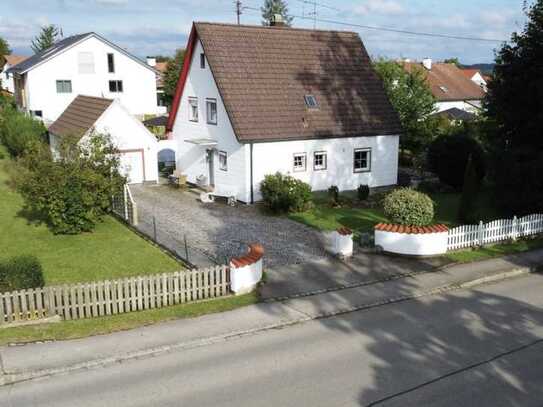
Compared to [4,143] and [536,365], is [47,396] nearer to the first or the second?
[536,365]

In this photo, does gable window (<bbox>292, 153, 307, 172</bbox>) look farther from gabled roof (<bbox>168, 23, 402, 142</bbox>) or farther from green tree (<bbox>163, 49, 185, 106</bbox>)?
green tree (<bbox>163, 49, 185, 106</bbox>)

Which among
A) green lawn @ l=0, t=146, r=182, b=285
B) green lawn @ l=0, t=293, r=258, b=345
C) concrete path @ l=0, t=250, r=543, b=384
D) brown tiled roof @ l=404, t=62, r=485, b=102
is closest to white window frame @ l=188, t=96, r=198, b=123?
green lawn @ l=0, t=146, r=182, b=285

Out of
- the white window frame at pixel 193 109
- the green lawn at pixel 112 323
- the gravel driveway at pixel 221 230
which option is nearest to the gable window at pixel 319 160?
the gravel driveway at pixel 221 230

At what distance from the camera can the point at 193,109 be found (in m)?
30.9

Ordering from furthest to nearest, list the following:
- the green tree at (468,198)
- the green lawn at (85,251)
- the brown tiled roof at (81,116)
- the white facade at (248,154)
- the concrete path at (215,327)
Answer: the brown tiled roof at (81,116)
the white facade at (248,154)
the green tree at (468,198)
the green lawn at (85,251)
the concrete path at (215,327)

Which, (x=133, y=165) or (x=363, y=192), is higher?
(x=133, y=165)

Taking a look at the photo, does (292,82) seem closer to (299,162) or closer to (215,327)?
(299,162)

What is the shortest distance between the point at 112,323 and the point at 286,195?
12.8 m

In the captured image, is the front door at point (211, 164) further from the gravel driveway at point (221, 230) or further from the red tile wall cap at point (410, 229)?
the red tile wall cap at point (410, 229)

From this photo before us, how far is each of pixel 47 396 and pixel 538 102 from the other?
21.1 m

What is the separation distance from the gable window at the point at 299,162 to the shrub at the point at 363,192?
2861mm

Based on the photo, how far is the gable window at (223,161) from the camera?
28.1 metres

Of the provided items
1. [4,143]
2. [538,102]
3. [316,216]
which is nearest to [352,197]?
[316,216]

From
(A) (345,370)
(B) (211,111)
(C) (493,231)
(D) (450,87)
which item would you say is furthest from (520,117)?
(D) (450,87)
